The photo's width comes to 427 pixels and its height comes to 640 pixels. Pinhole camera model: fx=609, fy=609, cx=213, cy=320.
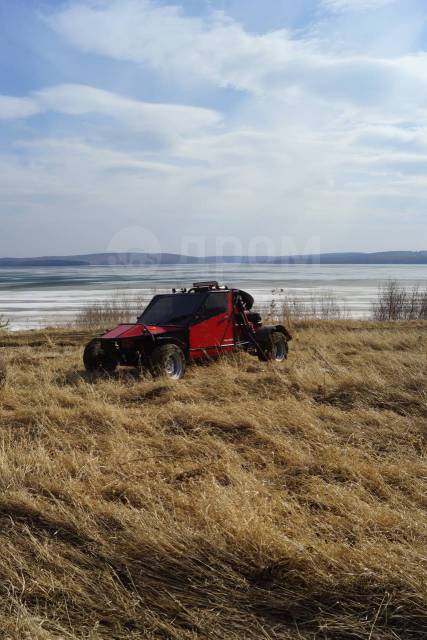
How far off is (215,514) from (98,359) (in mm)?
6171

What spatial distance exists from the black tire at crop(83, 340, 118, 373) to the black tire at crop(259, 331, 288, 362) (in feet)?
8.86

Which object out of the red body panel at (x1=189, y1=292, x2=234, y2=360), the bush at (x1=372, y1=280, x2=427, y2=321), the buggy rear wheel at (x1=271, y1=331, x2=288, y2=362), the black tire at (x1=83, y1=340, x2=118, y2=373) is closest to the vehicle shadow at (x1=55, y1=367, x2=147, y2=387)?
the black tire at (x1=83, y1=340, x2=118, y2=373)

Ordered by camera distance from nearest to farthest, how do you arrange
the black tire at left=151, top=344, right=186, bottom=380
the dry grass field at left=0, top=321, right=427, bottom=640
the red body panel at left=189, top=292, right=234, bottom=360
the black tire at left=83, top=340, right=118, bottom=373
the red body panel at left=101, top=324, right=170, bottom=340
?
the dry grass field at left=0, top=321, right=427, bottom=640 → the black tire at left=151, top=344, right=186, bottom=380 → the red body panel at left=101, top=324, right=170, bottom=340 → the black tire at left=83, top=340, right=118, bottom=373 → the red body panel at left=189, top=292, right=234, bottom=360

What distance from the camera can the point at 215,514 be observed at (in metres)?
4.11

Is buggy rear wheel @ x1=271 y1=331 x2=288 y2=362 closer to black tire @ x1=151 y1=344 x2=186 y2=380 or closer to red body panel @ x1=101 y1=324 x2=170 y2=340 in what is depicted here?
black tire @ x1=151 y1=344 x2=186 y2=380

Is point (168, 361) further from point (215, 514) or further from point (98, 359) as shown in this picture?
point (215, 514)

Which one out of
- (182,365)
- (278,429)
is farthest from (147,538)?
(182,365)

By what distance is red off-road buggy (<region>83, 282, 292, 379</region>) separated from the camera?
945 cm

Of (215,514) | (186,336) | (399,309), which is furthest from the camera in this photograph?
(399,309)

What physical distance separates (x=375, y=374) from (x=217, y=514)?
5286 mm

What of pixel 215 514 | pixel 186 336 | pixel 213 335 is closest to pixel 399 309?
pixel 213 335

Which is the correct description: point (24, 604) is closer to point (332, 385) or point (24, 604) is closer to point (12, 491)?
point (12, 491)

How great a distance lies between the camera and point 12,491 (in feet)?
14.8

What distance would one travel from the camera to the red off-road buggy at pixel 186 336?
945 cm
